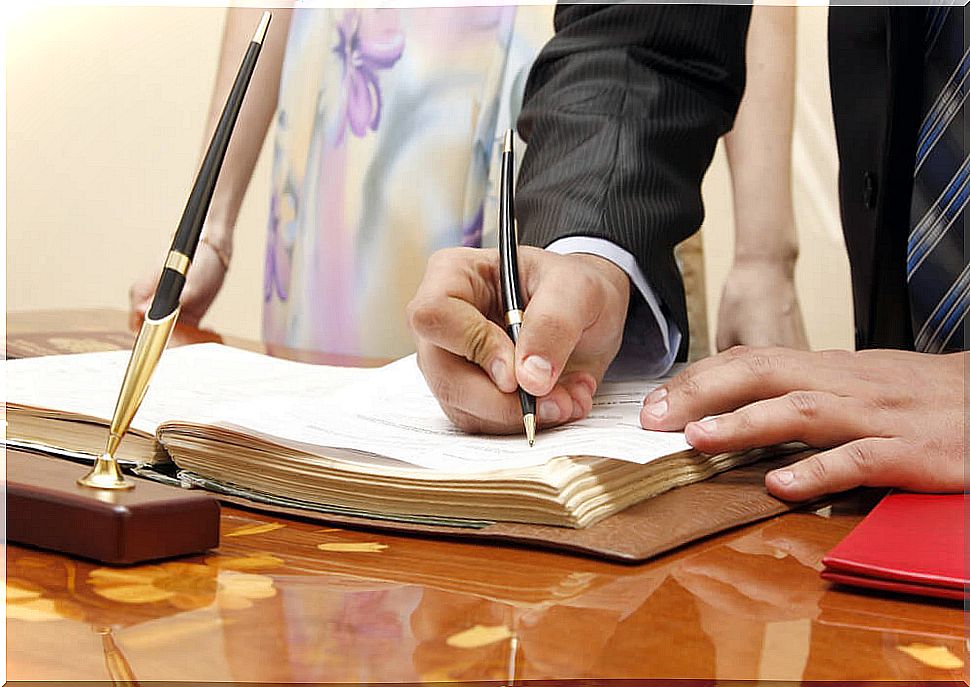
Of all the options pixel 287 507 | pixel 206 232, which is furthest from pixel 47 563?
pixel 206 232

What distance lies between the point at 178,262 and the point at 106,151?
3.02 meters

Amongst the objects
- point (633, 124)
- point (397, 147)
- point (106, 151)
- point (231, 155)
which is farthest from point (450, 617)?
point (106, 151)

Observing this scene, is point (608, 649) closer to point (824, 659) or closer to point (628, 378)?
point (824, 659)

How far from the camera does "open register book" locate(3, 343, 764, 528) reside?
544mm

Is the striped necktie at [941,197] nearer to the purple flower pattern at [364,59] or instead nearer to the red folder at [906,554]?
the red folder at [906,554]

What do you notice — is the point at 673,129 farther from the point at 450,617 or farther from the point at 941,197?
the point at 450,617

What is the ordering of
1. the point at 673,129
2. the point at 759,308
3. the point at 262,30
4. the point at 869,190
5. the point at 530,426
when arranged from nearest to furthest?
the point at 262,30 → the point at 530,426 → the point at 673,129 → the point at 869,190 → the point at 759,308

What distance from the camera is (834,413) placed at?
66 cm

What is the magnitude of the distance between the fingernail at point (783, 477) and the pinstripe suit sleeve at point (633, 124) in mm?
267

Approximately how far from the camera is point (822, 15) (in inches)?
113

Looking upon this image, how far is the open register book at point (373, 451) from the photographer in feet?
1.79

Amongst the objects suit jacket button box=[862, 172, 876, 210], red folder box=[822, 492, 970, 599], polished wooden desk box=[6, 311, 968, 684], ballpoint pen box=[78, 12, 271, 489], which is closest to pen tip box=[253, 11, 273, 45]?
ballpoint pen box=[78, 12, 271, 489]

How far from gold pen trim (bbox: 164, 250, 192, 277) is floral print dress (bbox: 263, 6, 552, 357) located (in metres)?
0.97

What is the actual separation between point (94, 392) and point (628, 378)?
401 millimetres
